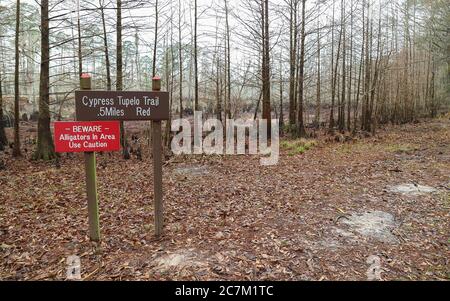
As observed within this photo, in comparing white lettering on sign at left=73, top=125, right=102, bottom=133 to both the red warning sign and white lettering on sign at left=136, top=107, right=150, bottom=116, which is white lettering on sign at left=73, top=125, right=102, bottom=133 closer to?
the red warning sign

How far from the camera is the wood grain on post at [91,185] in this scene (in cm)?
399

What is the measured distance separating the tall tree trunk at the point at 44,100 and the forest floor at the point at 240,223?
5.44 feet

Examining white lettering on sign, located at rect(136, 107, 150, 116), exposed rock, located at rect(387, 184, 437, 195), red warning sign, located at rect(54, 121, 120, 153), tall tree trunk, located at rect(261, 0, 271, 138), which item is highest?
tall tree trunk, located at rect(261, 0, 271, 138)

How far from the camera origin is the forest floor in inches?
146

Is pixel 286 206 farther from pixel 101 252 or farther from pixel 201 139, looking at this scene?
pixel 201 139

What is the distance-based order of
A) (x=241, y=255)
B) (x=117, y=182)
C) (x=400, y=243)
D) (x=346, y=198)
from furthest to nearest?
(x=117, y=182)
(x=346, y=198)
(x=400, y=243)
(x=241, y=255)

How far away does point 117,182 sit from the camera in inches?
318

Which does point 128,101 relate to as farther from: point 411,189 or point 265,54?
point 265,54

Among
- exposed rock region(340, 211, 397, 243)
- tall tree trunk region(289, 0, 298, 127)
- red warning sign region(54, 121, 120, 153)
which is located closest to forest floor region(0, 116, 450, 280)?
exposed rock region(340, 211, 397, 243)

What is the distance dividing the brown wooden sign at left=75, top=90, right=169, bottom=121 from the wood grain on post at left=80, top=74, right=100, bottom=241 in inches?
7.9
